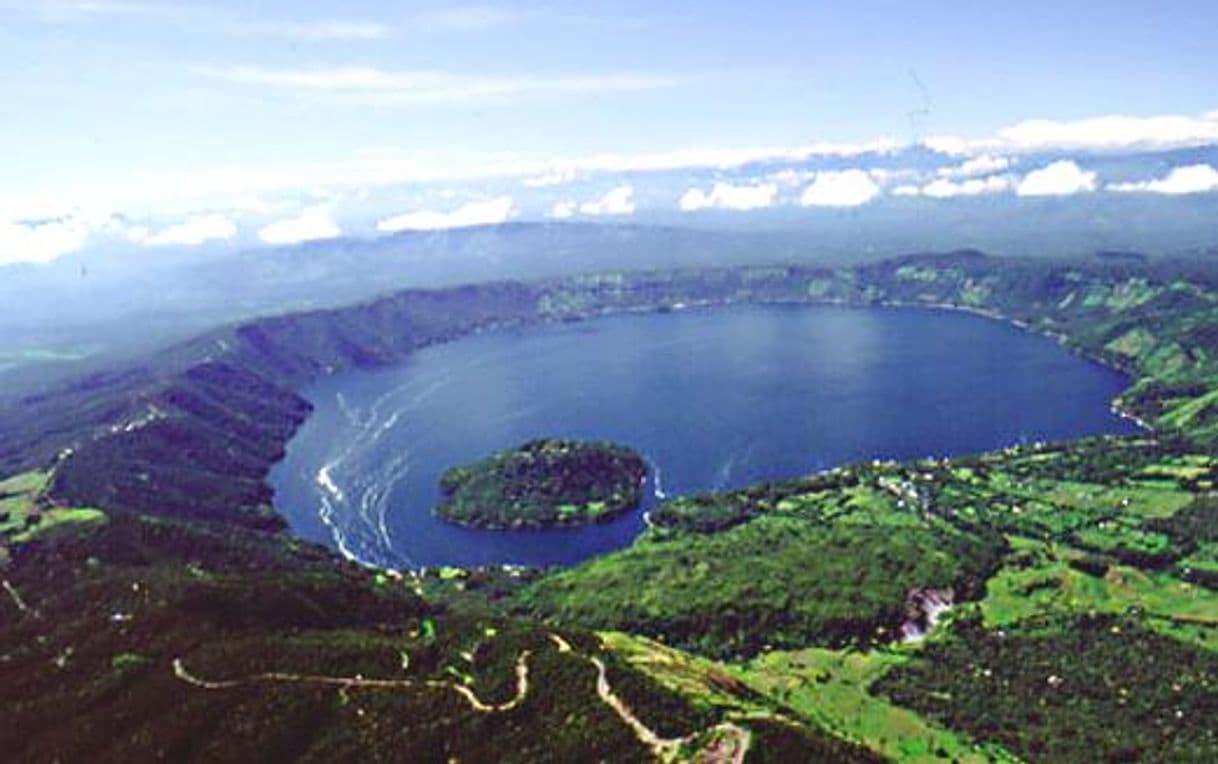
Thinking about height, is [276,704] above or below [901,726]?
above

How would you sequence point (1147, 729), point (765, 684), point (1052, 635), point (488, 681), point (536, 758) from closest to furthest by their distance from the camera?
1. point (536, 758)
2. point (488, 681)
3. point (1147, 729)
4. point (765, 684)
5. point (1052, 635)

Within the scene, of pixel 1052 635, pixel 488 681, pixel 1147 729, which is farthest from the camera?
pixel 1052 635

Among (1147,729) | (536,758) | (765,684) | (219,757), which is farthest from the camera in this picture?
(765,684)

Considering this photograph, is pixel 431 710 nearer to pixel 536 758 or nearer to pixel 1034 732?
pixel 536 758

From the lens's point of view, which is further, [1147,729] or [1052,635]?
[1052,635]

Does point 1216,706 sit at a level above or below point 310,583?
below

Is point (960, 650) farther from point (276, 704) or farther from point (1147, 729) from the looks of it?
point (276, 704)

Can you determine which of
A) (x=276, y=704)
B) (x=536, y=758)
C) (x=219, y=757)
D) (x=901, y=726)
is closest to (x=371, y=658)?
(x=276, y=704)

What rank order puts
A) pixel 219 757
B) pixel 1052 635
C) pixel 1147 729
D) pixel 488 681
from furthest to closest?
pixel 1052 635
pixel 1147 729
pixel 488 681
pixel 219 757

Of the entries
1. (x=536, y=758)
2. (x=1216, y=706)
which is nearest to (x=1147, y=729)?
A: (x=1216, y=706)
